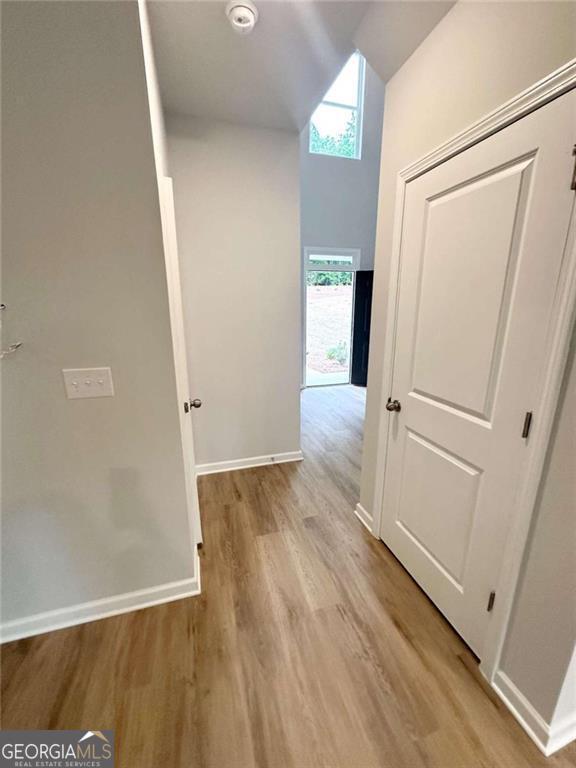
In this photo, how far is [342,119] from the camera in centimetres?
460

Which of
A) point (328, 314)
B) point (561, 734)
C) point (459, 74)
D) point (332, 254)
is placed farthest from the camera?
point (328, 314)

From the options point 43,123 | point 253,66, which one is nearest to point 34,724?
point 43,123

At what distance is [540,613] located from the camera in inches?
38.8

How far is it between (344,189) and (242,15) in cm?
382

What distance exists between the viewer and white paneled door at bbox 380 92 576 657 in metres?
0.92

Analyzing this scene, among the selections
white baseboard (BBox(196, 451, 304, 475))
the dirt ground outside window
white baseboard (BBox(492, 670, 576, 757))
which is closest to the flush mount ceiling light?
white baseboard (BBox(196, 451, 304, 475))

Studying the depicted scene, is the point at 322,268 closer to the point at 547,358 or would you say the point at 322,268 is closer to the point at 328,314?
the point at 328,314

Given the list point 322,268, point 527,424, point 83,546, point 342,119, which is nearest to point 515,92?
point 527,424

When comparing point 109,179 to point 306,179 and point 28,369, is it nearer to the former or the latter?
point 28,369

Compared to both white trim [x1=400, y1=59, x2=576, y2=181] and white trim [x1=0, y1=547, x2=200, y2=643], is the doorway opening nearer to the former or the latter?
white trim [x1=400, y1=59, x2=576, y2=181]

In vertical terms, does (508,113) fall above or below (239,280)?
above

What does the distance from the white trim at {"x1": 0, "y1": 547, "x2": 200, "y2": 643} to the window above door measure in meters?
5.41

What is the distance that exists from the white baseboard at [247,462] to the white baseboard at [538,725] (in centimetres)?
197

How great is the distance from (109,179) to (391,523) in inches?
81.5
